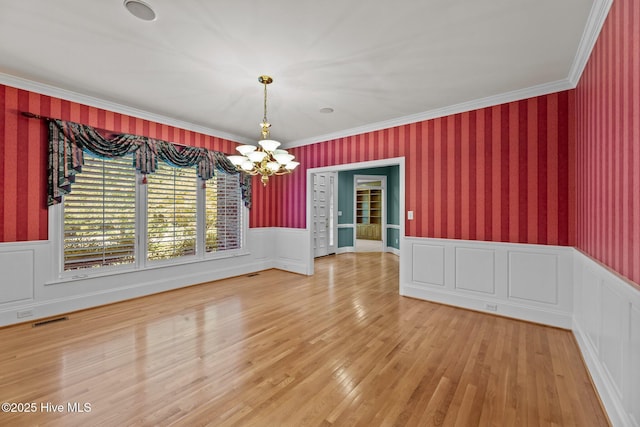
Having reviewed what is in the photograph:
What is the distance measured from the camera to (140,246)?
169 inches

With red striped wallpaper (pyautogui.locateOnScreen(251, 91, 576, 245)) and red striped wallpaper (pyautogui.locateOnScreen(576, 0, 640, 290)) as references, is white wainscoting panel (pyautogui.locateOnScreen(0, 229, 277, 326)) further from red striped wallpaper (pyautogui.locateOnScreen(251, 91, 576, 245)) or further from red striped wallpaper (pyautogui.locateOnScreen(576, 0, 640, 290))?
red striped wallpaper (pyautogui.locateOnScreen(576, 0, 640, 290))

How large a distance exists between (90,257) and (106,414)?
2.79 m

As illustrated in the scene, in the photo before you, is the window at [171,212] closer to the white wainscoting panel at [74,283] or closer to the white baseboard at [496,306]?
the white wainscoting panel at [74,283]

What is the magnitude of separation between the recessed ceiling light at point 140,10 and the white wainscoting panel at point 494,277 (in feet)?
13.7

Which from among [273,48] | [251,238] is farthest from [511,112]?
[251,238]

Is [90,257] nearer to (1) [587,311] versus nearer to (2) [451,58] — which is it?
(2) [451,58]

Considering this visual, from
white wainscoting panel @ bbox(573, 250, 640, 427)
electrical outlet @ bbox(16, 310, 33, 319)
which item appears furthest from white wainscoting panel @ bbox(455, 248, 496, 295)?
electrical outlet @ bbox(16, 310, 33, 319)

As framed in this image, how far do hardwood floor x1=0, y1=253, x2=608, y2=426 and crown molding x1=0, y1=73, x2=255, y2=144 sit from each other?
291 centimetres

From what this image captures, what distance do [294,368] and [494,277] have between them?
2.98 metres

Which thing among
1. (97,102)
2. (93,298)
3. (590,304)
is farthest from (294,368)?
(97,102)

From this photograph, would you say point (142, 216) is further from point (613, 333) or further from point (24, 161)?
point (613, 333)

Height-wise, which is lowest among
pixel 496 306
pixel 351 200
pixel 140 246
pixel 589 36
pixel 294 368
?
pixel 294 368

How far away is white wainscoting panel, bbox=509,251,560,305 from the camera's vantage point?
10.9 feet

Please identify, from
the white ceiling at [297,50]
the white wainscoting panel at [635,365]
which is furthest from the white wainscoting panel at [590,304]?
the white ceiling at [297,50]
